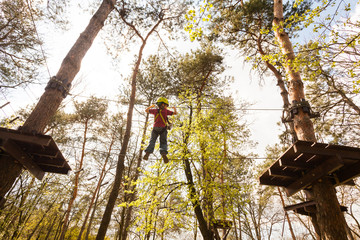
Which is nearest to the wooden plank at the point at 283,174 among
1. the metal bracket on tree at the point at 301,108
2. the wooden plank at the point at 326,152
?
the wooden plank at the point at 326,152

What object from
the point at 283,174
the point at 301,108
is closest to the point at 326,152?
the point at 283,174

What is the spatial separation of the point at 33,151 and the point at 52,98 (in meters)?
1.17

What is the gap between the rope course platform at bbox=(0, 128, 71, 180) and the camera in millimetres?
3245

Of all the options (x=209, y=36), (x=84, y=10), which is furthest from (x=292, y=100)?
(x=84, y=10)

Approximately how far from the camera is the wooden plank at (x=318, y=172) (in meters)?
3.27

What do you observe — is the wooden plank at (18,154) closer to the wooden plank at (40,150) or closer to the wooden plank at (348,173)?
the wooden plank at (40,150)

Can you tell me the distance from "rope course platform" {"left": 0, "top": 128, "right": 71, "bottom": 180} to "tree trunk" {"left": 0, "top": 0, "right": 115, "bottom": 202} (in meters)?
0.16

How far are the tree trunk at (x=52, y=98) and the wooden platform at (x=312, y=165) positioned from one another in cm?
488

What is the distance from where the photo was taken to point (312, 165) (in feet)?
12.7

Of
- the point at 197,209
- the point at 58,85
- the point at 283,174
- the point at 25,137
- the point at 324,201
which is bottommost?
the point at 324,201

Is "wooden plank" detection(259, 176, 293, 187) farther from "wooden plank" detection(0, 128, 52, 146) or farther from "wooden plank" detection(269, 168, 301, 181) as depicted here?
"wooden plank" detection(0, 128, 52, 146)

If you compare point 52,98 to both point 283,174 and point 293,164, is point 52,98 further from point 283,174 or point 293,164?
point 283,174

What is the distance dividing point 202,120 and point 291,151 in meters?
5.74

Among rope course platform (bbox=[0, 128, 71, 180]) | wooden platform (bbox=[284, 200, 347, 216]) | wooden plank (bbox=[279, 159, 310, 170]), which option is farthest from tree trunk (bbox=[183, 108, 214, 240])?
rope course platform (bbox=[0, 128, 71, 180])
